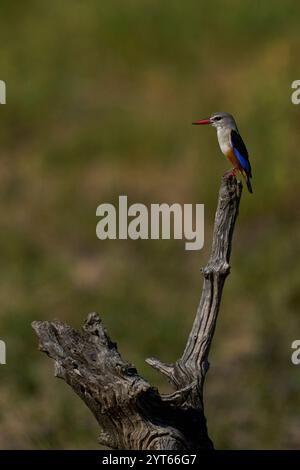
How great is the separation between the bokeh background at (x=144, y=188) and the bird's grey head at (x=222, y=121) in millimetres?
4776

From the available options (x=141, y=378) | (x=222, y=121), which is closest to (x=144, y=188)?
(x=222, y=121)

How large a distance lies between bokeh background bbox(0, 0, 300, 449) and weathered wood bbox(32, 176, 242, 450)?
475 cm

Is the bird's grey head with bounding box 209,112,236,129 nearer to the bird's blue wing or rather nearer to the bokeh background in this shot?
the bird's blue wing

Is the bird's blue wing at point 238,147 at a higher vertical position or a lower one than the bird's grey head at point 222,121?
lower

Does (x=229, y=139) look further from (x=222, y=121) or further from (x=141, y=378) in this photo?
(x=141, y=378)

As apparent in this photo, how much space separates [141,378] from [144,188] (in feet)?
37.5

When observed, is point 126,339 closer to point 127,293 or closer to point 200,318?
point 127,293

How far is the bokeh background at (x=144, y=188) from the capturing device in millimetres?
13680

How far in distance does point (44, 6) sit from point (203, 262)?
7760mm

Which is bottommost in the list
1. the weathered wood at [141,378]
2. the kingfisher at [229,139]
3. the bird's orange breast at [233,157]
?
the weathered wood at [141,378]

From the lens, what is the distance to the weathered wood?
6414 millimetres

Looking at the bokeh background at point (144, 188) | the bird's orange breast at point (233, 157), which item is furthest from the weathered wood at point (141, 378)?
the bokeh background at point (144, 188)

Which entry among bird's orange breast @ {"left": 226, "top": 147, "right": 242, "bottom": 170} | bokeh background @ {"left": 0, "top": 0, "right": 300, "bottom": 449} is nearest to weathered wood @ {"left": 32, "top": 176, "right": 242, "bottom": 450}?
bird's orange breast @ {"left": 226, "top": 147, "right": 242, "bottom": 170}

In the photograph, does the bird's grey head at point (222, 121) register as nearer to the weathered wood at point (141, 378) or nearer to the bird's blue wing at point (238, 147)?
the bird's blue wing at point (238, 147)
